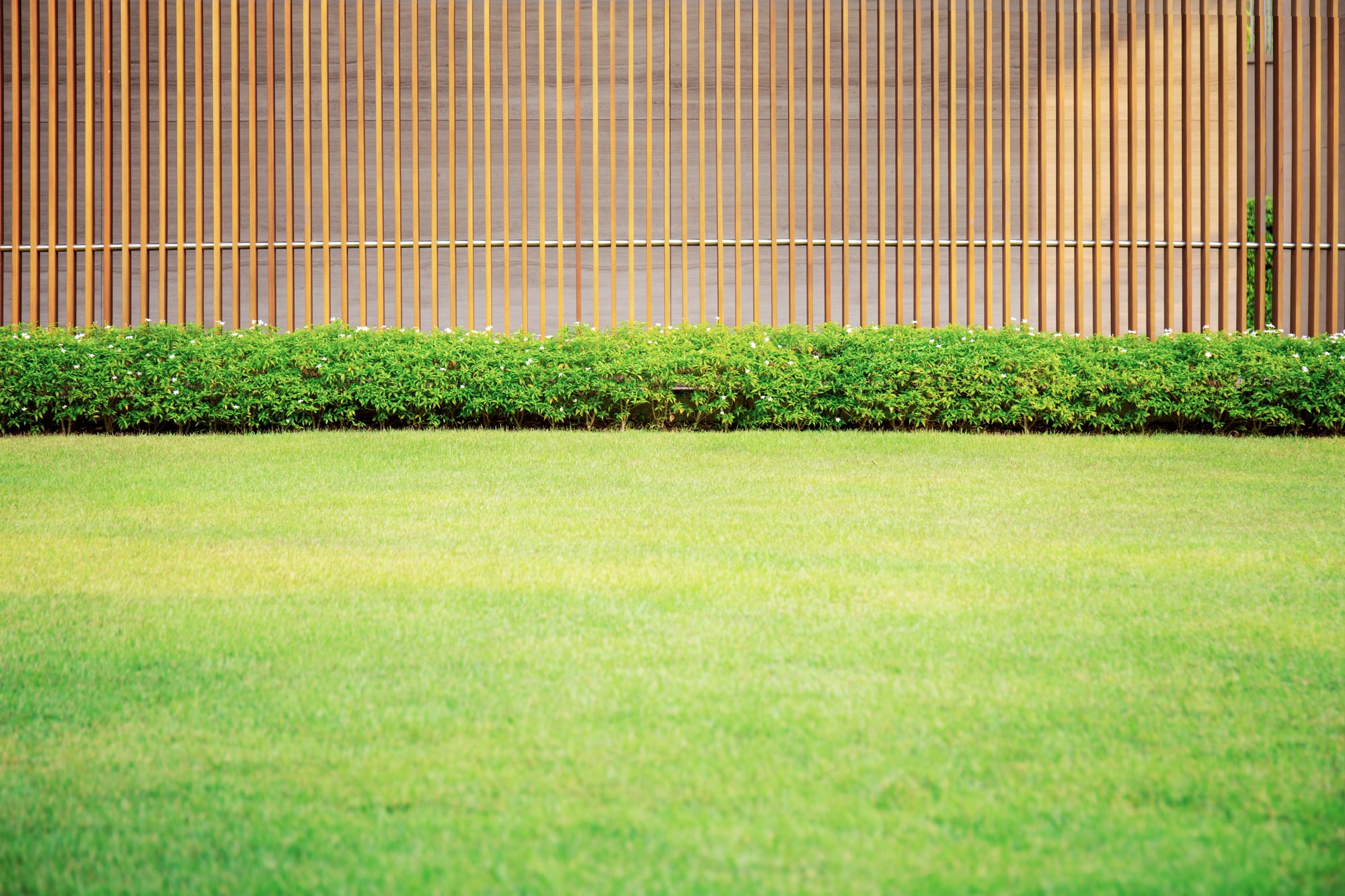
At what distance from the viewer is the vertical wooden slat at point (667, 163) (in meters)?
12.9

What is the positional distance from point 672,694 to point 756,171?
34.3ft

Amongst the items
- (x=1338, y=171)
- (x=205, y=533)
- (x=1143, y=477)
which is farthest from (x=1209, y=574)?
(x=1338, y=171)

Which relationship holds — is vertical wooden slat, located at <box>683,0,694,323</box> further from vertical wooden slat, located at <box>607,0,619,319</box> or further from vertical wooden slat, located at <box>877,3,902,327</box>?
vertical wooden slat, located at <box>877,3,902,327</box>

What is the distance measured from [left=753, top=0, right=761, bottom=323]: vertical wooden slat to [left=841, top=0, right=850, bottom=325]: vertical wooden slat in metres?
Result: 0.93

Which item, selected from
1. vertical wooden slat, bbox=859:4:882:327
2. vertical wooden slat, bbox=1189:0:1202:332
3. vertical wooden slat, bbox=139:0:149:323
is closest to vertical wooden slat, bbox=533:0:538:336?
vertical wooden slat, bbox=859:4:882:327

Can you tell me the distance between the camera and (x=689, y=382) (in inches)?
406

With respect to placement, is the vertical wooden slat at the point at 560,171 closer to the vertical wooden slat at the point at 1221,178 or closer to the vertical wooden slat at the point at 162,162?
the vertical wooden slat at the point at 162,162

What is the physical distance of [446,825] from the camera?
8.48 feet

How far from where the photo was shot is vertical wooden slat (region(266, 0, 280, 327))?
12.9 m

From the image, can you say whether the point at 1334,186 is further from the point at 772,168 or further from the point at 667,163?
the point at 667,163

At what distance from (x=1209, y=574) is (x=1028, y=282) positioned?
8.63 m

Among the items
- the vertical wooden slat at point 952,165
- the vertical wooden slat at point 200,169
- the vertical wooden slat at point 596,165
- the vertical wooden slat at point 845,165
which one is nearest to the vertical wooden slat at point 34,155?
the vertical wooden slat at point 200,169

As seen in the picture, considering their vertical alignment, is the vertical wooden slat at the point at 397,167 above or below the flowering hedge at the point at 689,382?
above

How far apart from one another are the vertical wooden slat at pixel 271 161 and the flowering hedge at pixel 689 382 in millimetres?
2731
